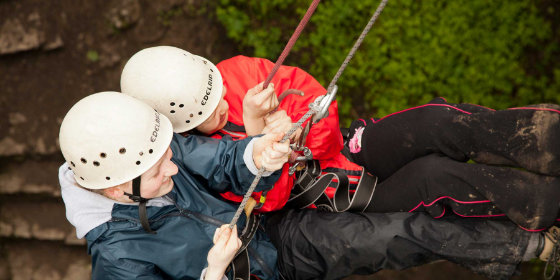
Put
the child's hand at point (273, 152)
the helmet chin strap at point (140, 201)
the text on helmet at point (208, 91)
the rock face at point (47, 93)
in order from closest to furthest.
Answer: the child's hand at point (273, 152), the helmet chin strap at point (140, 201), the text on helmet at point (208, 91), the rock face at point (47, 93)

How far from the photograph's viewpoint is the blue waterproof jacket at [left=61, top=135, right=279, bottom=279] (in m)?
2.19

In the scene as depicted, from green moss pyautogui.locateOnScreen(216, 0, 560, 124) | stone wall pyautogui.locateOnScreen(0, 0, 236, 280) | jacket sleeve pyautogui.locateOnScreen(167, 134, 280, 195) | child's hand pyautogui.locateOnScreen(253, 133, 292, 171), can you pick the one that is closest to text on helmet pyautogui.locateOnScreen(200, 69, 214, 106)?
jacket sleeve pyautogui.locateOnScreen(167, 134, 280, 195)

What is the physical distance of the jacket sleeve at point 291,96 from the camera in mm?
2736

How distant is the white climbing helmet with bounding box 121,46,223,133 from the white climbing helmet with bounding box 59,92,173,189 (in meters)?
0.25

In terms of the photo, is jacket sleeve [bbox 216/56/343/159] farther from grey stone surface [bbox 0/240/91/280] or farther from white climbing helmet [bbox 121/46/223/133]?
grey stone surface [bbox 0/240/91/280]

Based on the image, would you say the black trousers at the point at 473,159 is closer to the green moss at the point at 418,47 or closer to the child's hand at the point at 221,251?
the child's hand at the point at 221,251

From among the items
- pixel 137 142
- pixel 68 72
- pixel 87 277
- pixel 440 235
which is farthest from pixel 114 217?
pixel 68 72

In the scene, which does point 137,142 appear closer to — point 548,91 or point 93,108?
point 93,108

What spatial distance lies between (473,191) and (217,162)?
1.40 meters

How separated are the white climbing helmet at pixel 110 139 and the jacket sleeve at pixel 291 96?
71cm

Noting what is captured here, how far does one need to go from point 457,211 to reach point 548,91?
98.7 inches

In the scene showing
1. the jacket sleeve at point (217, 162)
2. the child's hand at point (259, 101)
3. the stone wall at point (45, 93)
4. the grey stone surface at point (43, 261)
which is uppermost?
the child's hand at point (259, 101)

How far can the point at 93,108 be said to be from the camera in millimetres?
1990

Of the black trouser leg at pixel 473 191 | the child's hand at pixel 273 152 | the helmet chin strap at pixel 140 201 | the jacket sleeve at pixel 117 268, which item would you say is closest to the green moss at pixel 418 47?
the black trouser leg at pixel 473 191
